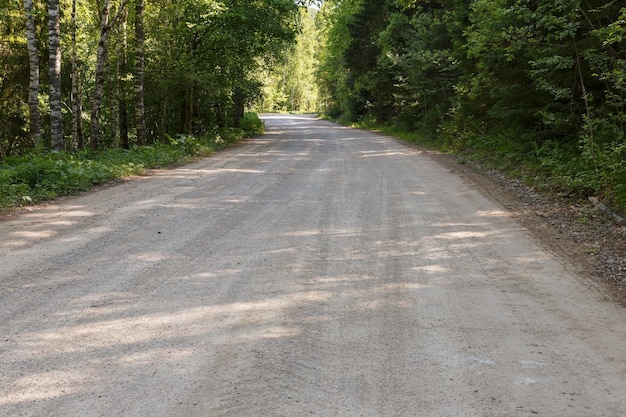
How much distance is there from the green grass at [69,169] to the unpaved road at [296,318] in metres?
1.31

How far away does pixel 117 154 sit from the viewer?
15000 millimetres

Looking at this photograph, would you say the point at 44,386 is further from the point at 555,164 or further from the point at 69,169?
the point at 555,164

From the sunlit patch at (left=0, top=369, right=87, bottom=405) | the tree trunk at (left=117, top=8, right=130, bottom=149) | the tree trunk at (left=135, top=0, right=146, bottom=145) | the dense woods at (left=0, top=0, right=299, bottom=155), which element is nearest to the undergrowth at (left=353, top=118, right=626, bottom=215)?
the sunlit patch at (left=0, top=369, right=87, bottom=405)

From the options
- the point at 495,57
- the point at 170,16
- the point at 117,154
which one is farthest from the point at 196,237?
the point at 170,16

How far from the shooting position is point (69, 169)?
11.2 meters

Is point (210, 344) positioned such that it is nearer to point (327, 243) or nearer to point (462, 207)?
point (327, 243)

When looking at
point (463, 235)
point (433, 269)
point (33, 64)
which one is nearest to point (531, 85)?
point (463, 235)

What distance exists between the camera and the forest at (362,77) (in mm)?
10383

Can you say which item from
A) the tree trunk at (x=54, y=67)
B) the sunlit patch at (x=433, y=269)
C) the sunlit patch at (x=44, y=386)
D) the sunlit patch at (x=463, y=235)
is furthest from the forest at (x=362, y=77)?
the sunlit patch at (x=44, y=386)

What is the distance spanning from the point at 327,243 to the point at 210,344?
3061 millimetres

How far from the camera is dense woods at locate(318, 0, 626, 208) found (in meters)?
9.71

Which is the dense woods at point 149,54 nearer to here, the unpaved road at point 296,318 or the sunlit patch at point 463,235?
the unpaved road at point 296,318

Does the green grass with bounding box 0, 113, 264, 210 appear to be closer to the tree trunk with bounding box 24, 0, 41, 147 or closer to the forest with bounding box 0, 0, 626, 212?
the forest with bounding box 0, 0, 626, 212

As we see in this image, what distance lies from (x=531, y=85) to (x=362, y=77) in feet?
73.3
